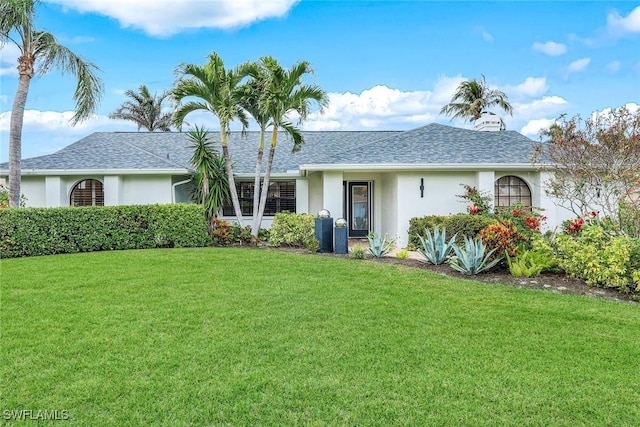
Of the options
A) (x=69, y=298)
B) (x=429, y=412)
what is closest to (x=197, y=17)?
(x=69, y=298)

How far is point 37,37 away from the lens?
13.2 m

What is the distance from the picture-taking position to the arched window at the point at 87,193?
15648 mm

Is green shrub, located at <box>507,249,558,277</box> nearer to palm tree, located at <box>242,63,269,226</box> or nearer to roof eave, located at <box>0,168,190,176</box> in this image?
palm tree, located at <box>242,63,269,226</box>

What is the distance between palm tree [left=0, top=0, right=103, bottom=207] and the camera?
12.5m

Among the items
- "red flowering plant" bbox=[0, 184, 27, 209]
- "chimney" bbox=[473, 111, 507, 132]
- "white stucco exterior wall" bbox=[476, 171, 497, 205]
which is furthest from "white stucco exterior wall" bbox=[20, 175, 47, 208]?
"chimney" bbox=[473, 111, 507, 132]

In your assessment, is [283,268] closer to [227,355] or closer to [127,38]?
[227,355]

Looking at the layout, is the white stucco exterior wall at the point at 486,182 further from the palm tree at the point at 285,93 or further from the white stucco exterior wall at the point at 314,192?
the white stucco exterior wall at the point at 314,192

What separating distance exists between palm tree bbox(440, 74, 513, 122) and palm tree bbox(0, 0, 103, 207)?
2374cm

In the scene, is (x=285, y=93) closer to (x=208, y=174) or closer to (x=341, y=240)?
(x=208, y=174)

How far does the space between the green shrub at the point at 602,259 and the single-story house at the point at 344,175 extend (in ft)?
18.6

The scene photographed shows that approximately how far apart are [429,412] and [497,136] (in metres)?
14.9

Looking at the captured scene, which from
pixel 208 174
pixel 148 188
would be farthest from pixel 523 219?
pixel 148 188

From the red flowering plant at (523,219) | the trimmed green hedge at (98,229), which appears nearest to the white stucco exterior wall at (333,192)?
the trimmed green hedge at (98,229)

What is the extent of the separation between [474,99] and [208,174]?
21.7 meters
